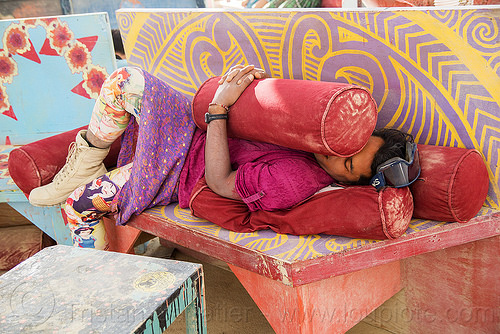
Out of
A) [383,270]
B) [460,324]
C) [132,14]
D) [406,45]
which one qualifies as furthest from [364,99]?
[132,14]

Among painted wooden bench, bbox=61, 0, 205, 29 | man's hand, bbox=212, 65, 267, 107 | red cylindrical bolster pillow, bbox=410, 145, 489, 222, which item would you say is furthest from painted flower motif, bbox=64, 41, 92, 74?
painted wooden bench, bbox=61, 0, 205, 29

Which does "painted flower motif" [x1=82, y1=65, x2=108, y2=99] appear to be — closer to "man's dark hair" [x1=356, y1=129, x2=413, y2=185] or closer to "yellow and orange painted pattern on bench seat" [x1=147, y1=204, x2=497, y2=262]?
"yellow and orange painted pattern on bench seat" [x1=147, y1=204, x2=497, y2=262]

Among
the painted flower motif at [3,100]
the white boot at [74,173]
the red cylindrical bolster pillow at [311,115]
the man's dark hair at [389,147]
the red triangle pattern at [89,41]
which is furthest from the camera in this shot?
the painted flower motif at [3,100]

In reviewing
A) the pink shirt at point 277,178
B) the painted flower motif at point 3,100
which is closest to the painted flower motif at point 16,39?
the painted flower motif at point 3,100

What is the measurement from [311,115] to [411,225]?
0.49m

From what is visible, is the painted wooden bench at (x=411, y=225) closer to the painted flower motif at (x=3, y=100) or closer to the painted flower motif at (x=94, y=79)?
the painted flower motif at (x=94, y=79)

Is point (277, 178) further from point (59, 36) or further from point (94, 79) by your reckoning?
point (59, 36)

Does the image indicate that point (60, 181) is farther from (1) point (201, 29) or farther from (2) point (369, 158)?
(2) point (369, 158)

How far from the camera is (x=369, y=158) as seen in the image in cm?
146

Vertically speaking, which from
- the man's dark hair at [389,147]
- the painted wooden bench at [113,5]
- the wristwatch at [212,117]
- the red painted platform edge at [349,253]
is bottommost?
the red painted platform edge at [349,253]

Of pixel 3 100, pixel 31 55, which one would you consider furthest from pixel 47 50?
pixel 3 100

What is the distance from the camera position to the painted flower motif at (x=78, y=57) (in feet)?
9.00

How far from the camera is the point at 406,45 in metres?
1.52

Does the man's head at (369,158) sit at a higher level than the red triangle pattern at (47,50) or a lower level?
lower
